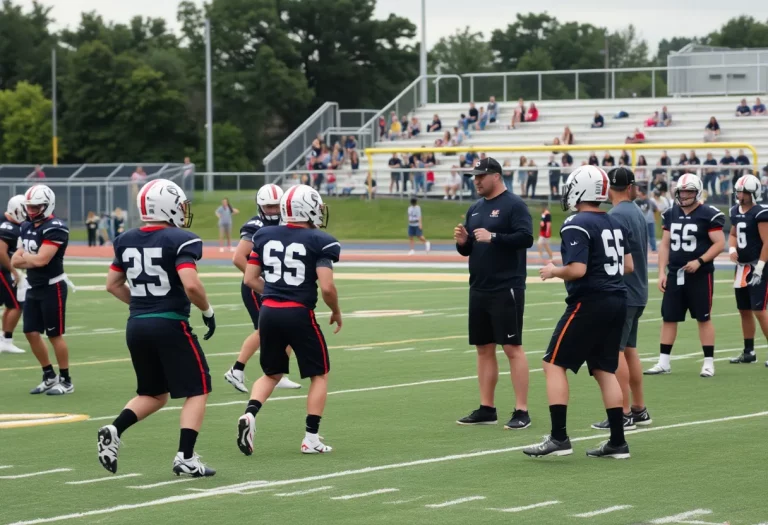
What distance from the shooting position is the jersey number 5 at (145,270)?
788cm

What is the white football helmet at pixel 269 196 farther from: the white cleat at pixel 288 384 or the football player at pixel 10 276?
the football player at pixel 10 276

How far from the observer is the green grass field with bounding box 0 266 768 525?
7004 millimetres

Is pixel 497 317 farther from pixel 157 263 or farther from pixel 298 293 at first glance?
pixel 157 263

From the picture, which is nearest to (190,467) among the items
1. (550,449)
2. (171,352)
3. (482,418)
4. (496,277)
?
(171,352)

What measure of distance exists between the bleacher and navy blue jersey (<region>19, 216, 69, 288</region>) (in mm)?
26884

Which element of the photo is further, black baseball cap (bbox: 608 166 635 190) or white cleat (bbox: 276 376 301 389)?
white cleat (bbox: 276 376 301 389)

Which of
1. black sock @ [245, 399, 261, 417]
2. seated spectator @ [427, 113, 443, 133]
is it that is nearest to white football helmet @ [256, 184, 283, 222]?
black sock @ [245, 399, 261, 417]

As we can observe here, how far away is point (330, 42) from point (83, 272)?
47.6 meters

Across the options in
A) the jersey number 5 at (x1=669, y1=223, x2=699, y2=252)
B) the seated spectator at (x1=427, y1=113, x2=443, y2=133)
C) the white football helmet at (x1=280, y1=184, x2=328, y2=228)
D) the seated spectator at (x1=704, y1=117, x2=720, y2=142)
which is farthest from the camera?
the seated spectator at (x1=427, y1=113, x2=443, y2=133)

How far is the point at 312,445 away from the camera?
28.4ft

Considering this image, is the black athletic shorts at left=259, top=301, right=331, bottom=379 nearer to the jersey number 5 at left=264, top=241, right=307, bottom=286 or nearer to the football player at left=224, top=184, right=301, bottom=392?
the jersey number 5 at left=264, top=241, right=307, bottom=286

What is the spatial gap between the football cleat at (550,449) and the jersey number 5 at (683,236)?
14.6ft

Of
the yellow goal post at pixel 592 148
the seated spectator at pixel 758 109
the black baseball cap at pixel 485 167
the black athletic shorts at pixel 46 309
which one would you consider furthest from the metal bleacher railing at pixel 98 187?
the black baseball cap at pixel 485 167

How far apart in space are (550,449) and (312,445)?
152 centimetres
